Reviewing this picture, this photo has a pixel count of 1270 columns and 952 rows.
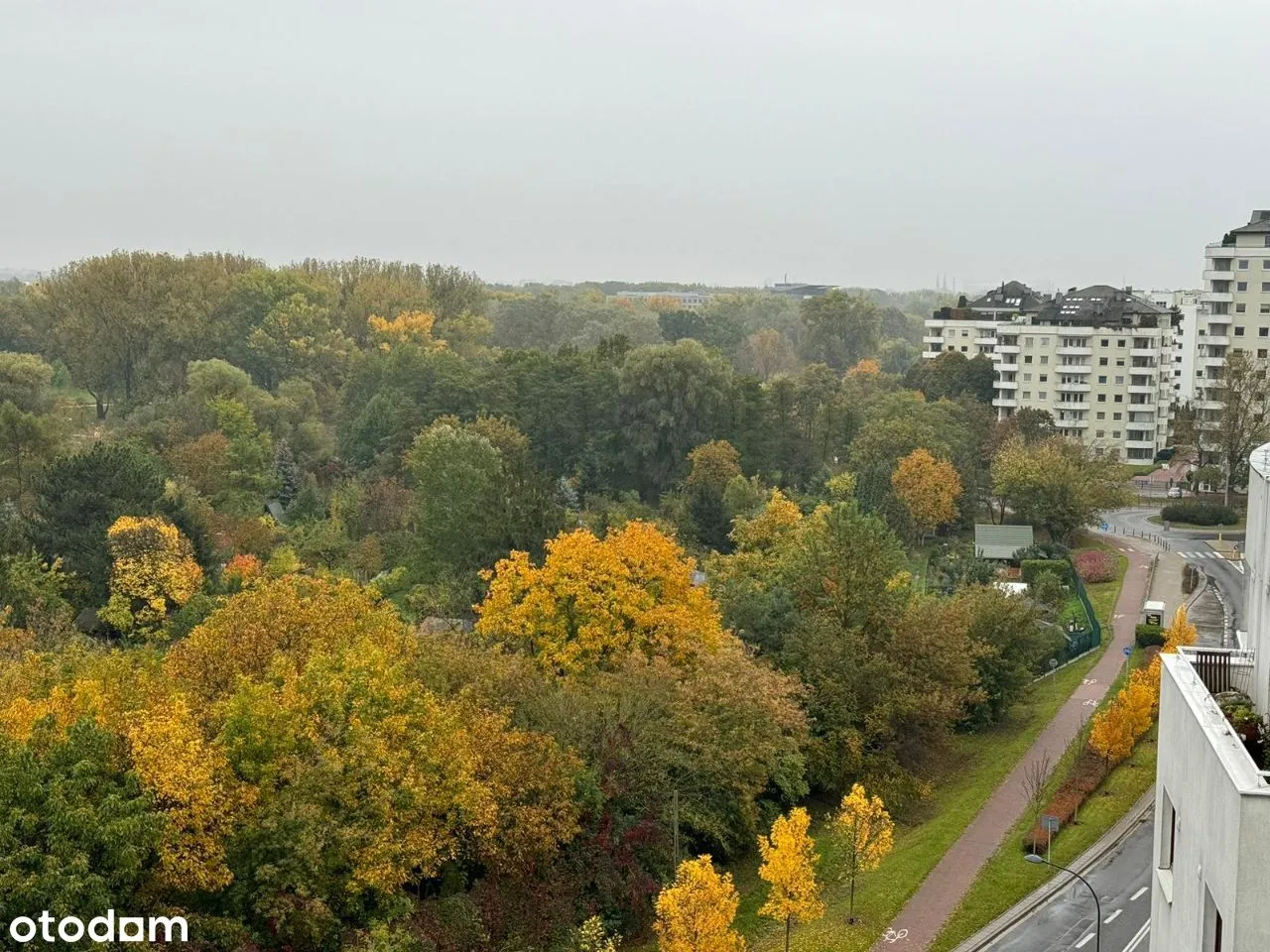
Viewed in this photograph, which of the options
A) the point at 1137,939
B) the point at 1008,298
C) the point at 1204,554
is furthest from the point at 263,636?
the point at 1008,298

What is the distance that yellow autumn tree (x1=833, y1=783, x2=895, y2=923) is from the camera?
92.5 ft

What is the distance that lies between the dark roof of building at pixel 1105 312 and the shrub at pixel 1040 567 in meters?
31.6

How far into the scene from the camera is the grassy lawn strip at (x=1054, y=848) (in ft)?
90.8

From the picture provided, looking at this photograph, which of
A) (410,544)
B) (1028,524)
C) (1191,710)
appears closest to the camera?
(1191,710)

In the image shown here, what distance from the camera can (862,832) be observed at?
92.6 feet

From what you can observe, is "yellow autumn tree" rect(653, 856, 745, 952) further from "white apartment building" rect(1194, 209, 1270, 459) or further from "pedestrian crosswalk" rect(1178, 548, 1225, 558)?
"white apartment building" rect(1194, 209, 1270, 459)

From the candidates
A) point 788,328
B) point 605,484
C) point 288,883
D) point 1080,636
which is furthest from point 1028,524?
point 788,328

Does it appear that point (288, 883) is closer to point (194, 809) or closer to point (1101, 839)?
point (194, 809)

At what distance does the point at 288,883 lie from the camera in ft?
73.8

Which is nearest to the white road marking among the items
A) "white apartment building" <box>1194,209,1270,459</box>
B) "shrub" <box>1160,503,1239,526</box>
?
"shrub" <box>1160,503,1239,526</box>

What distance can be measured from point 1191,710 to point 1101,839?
64.8ft

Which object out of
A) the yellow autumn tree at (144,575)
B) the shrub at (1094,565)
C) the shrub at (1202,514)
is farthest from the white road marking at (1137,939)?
the shrub at (1202,514)

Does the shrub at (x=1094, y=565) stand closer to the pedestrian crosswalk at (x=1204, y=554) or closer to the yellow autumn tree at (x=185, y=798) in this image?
the pedestrian crosswalk at (x=1204, y=554)

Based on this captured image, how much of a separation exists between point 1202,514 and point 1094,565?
13.6m
